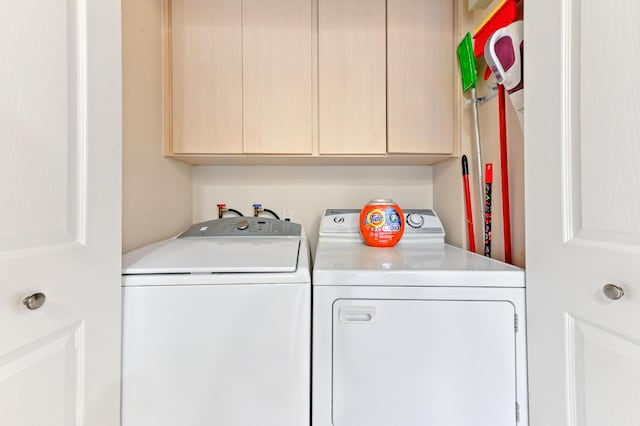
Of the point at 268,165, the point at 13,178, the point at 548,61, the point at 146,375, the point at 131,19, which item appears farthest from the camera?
the point at 268,165

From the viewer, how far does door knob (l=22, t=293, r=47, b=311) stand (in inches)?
21.1

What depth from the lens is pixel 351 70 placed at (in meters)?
1.46

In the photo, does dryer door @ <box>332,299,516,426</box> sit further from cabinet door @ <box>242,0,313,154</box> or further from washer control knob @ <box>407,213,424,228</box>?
cabinet door @ <box>242,0,313,154</box>

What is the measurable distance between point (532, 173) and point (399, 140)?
29.8 inches

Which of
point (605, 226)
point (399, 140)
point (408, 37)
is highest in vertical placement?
point (408, 37)

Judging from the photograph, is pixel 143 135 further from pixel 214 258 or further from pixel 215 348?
pixel 215 348

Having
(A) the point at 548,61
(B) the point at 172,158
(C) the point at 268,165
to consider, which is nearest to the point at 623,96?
(A) the point at 548,61

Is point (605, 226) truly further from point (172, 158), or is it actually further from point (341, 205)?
point (172, 158)

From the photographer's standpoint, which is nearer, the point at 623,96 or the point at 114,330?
the point at 623,96

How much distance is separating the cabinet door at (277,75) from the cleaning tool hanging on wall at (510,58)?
825 mm

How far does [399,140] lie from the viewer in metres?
1.49

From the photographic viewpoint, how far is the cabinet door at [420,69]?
57.0 inches

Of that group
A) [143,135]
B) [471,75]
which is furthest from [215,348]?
[471,75]

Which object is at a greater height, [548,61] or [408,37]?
[408,37]
